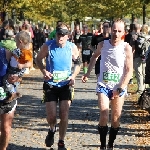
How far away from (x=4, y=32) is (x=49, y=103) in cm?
956

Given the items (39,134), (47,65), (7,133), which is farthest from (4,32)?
(7,133)

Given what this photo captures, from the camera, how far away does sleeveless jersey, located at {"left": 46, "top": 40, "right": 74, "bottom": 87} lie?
315 inches

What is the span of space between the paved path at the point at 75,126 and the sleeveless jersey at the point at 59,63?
1.13 m

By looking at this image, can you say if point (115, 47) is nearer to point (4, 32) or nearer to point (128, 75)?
point (128, 75)

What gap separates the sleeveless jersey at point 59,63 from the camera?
801 cm

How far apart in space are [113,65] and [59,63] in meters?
0.81

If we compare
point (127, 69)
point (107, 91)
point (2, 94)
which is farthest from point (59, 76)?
point (2, 94)

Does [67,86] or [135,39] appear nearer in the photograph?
[67,86]

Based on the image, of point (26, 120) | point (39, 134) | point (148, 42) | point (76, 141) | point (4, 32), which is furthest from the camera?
point (4, 32)

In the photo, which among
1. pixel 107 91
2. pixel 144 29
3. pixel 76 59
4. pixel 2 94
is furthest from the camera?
pixel 144 29

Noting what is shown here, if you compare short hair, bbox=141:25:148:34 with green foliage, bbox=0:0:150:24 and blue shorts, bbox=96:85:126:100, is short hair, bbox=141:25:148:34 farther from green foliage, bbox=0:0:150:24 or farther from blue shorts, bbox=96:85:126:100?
green foliage, bbox=0:0:150:24

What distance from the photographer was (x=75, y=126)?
406 inches

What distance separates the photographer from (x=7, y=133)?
6980 millimetres

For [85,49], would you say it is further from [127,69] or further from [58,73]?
[127,69]
